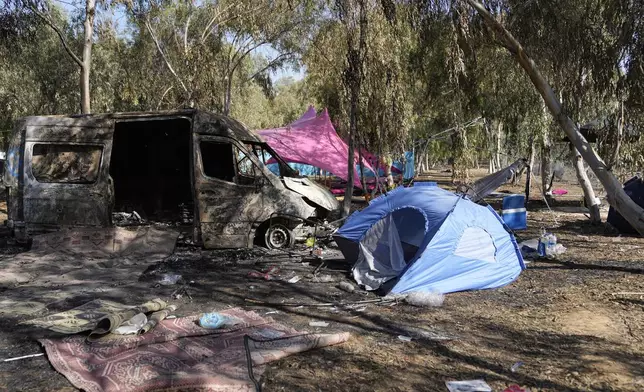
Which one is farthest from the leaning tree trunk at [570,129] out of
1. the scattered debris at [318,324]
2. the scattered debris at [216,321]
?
the scattered debris at [216,321]

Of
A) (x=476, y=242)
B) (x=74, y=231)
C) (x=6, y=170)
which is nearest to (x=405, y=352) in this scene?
(x=476, y=242)

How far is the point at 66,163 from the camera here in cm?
897

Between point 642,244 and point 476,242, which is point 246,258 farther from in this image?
Result: point 642,244

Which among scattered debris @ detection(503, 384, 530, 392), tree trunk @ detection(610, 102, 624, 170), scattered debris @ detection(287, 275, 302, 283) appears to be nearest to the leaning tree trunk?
tree trunk @ detection(610, 102, 624, 170)

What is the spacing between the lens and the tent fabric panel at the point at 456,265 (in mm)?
6551

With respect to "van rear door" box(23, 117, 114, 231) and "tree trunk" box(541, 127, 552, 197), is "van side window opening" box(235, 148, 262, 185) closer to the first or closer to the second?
"van rear door" box(23, 117, 114, 231)

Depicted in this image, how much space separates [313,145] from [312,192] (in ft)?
31.6

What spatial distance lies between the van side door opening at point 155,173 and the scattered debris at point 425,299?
20.6 ft

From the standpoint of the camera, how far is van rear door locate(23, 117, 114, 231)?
344 inches

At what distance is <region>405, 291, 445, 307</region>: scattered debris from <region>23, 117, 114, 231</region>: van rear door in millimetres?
5494

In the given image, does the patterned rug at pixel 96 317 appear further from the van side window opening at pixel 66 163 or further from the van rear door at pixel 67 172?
the van side window opening at pixel 66 163

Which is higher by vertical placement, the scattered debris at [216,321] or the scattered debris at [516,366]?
the scattered debris at [216,321]

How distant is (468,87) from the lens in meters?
11.5

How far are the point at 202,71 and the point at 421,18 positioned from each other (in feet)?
35.5
